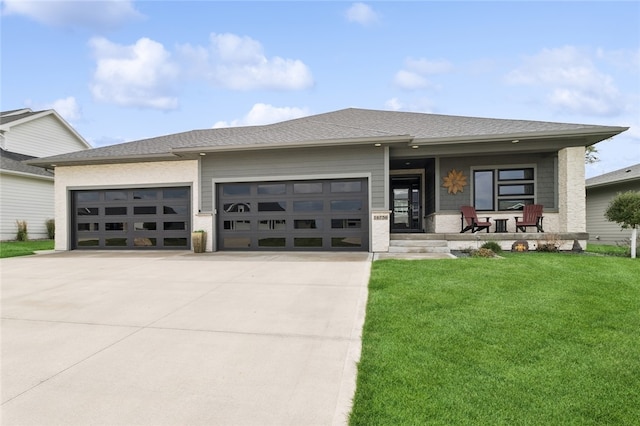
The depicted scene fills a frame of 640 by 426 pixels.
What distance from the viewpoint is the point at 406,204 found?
14281 millimetres

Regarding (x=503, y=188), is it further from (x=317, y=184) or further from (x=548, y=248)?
(x=317, y=184)

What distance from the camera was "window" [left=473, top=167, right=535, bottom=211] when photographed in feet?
36.5

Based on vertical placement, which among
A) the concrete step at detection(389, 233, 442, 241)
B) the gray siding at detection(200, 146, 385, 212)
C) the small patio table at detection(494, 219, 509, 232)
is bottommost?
the concrete step at detection(389, 233, 442, 241)

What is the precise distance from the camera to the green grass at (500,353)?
2014 mm

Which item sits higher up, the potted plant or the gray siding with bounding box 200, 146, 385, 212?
the gray siding with bounding box 200, 146, 385, 212

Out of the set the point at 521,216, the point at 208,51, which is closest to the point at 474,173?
the point at 521,216

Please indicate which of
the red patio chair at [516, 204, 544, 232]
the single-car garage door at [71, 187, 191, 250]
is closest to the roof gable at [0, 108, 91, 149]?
Answer: the single-car garage door at [71, 187, 191, 250]

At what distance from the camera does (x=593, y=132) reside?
9164 millimetres

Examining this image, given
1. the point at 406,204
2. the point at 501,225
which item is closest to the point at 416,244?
the point at 501,225

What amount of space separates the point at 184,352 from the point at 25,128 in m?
23.4

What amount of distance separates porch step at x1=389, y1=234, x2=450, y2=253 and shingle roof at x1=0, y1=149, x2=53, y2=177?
16.5 metres

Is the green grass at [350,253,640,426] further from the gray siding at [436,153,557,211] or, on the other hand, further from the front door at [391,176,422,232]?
the front door at [391,176,422,232]

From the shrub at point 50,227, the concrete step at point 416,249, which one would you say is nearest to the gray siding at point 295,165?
the concrete step at point 416,249

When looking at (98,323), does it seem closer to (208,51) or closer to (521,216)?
(521,216)
